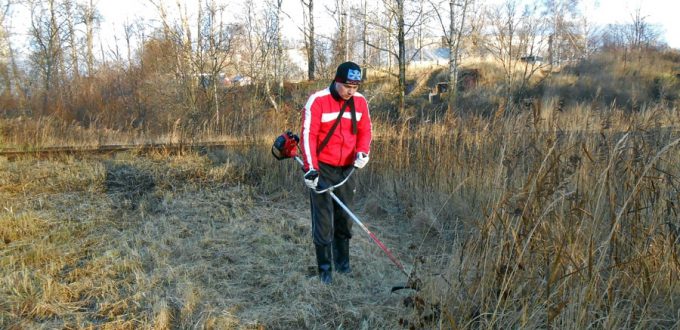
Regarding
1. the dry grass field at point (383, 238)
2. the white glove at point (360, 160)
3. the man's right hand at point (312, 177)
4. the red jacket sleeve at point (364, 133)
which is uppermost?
the red jacket sleeve at point (364, 133)

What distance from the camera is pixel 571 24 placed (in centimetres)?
2772

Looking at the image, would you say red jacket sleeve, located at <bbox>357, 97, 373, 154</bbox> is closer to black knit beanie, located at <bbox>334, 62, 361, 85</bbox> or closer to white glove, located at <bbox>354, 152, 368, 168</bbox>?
white glove, located at <bbox>354, 152, 368, 168</bbox>

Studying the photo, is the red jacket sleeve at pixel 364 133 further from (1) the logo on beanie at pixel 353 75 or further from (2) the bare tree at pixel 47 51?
(2) the bare tree at pixel 47 51

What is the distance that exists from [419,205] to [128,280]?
11.4ft

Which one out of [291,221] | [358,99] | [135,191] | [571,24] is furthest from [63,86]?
[571,24]

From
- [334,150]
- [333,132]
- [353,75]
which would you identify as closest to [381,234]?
[334,150]

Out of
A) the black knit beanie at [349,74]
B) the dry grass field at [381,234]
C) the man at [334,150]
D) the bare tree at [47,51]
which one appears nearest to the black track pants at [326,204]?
the man at [334,150]

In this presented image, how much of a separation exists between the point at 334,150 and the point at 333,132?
0.16m

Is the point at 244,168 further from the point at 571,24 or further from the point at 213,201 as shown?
the point at 571,24

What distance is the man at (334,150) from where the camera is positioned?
3.55 metres

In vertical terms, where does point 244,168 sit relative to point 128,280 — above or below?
above

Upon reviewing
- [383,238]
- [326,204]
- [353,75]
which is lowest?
[383,238]

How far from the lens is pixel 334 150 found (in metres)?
3.73

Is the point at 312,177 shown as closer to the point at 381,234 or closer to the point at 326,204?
the point at 326,204
